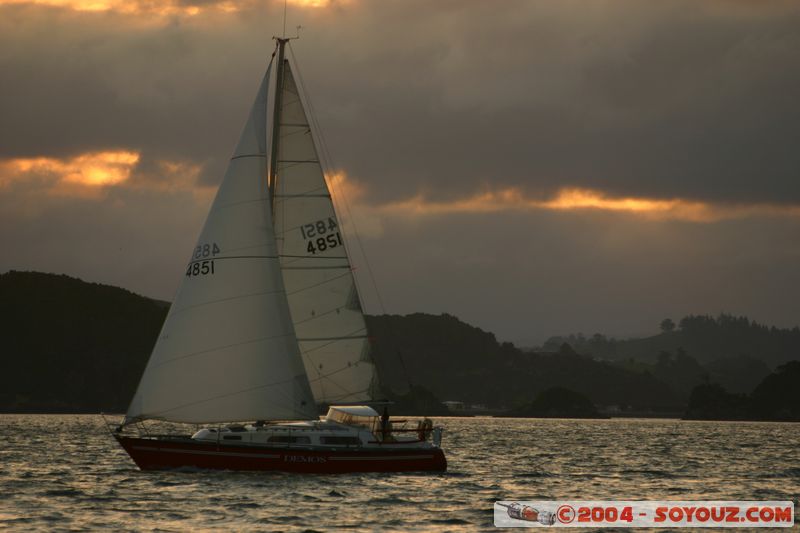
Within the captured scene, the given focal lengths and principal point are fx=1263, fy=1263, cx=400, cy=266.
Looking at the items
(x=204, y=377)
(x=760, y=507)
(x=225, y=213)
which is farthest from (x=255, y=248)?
(x=760, y=507)

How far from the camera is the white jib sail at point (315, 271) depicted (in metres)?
52.2

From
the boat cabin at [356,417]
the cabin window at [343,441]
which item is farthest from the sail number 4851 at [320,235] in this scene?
the cabin window at [343,441]

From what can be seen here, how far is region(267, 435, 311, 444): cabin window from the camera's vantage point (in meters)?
51.8

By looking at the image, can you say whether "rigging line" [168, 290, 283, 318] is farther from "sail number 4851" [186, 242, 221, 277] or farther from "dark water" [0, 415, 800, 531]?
"dark water" [0, 415, 800, 531]

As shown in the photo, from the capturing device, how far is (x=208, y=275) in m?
50.8

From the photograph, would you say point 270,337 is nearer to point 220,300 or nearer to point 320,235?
point 220,300

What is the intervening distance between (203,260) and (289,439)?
8196mm

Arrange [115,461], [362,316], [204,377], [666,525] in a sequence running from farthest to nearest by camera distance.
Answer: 1. [115,461]
2. [362,316]
3. [204,377]
4. [666,525]

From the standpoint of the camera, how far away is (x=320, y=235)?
52.7 m

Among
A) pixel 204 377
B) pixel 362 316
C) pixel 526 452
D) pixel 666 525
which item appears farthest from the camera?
pixel 526 452

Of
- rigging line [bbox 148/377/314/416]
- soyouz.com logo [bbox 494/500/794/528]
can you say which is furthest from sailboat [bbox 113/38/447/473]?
soyouz.com logo [bbox 494/500/794/528]

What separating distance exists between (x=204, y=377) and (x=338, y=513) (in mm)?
9669

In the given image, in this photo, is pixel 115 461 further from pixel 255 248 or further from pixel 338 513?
pixel 338 513

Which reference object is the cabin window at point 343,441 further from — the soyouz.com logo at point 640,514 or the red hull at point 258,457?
the soyouz.com logo at point 640,514
